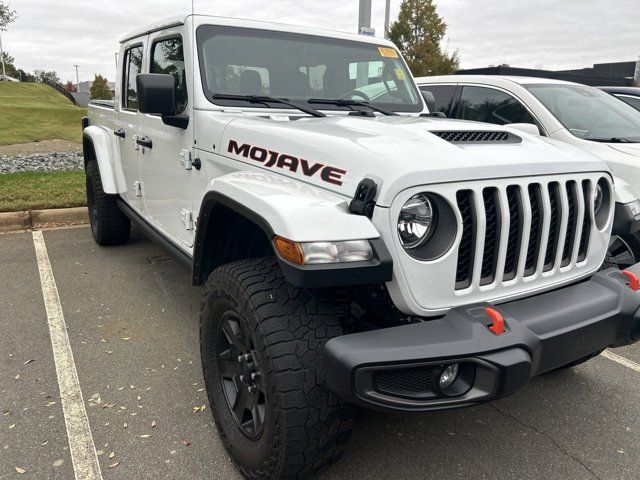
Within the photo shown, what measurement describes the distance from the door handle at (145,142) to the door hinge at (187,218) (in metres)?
0.73

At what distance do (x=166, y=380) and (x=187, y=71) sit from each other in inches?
70.7

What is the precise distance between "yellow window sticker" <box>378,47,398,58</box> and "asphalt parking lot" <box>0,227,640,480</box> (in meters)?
2.38

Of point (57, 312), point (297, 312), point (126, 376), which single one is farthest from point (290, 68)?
point (57, 312)

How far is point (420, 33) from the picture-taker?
23.4 meters

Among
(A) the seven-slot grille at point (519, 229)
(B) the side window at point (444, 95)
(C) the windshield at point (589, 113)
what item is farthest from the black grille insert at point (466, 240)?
(B) the side window at point (444, 95)

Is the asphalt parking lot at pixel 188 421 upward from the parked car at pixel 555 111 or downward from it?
downward

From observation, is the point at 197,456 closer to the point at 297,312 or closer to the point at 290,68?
the point at 297,312

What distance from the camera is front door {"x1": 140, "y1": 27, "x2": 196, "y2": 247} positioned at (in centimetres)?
323

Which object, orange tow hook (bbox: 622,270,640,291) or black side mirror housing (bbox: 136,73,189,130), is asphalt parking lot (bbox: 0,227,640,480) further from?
black side mirror housing (bbox: 136,73,189,130)

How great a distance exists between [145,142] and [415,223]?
259 centimetres

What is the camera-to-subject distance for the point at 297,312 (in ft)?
6.42

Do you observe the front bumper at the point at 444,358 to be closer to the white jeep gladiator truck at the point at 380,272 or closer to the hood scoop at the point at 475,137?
the white jeep gladiator truck at the point at 380,272

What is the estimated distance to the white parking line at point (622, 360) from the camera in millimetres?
3414

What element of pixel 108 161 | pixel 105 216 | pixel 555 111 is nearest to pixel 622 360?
pixel 555 111
